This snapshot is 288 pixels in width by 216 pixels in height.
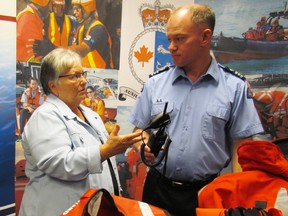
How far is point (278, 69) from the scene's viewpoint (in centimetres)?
244

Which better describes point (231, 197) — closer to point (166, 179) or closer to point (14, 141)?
point (166, 179)

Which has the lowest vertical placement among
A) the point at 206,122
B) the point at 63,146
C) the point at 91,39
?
the point at 63,146

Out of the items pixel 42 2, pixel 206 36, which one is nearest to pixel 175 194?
pixel 206 36

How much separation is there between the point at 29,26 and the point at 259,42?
1.69 metres

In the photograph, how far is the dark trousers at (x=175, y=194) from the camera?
66.1 inches

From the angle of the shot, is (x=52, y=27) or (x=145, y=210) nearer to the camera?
(x=145, y=210)

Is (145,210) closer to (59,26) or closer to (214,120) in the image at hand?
(214,120)

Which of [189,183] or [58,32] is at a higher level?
[58,32]

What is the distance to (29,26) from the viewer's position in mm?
2238

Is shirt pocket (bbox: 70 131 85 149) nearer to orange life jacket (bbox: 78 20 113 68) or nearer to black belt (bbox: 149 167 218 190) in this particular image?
black belt (bbox: 149 167 218 190)

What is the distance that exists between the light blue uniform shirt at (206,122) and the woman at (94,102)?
0.84 m

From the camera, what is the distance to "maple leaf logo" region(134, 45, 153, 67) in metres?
2.56

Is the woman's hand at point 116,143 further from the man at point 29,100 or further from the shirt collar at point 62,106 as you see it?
the man at point 29,100

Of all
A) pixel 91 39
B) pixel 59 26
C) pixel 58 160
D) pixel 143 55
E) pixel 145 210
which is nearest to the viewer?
pixel 145 210
